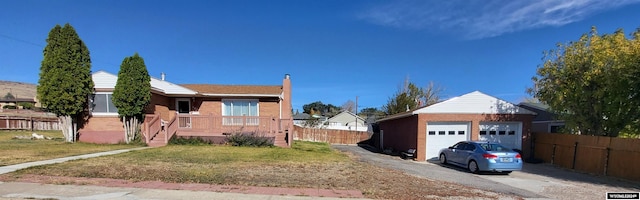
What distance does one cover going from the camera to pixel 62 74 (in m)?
16.1

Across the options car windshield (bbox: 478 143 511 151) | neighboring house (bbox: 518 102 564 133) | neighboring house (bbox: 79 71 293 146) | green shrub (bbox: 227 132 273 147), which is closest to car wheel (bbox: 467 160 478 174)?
car windshield (bbox: 478 143 511 151)

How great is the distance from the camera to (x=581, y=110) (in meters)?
16.5

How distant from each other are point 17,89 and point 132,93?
383 feet

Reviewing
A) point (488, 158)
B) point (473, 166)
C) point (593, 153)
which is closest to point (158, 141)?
point (473, 166)

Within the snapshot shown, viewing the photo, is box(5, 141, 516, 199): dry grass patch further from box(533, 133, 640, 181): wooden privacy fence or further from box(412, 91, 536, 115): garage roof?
box(412, 91, 536, 115): garage roof

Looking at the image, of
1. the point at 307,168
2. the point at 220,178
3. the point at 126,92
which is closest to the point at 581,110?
the point at 307,168

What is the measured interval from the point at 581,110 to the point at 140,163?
1872 centimetres

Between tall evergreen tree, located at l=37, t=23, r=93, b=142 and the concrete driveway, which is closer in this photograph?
the concrete driveway

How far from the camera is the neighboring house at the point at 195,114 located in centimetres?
1744

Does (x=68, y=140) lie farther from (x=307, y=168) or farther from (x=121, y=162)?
(x=307, y=168)

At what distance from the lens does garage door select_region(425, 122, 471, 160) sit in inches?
781

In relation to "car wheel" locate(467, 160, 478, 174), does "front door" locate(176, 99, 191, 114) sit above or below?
above

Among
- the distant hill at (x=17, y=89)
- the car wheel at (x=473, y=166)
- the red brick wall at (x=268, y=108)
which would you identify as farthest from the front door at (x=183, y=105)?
the distant hill at (x=17, y=89)

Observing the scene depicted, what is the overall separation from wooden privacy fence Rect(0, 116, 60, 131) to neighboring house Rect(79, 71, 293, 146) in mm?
17864
